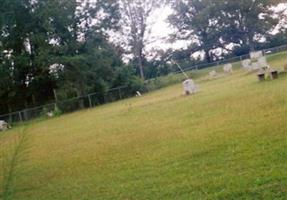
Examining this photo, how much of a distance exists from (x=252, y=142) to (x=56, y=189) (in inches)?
145

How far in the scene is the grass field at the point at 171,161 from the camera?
Result: 21.2ft

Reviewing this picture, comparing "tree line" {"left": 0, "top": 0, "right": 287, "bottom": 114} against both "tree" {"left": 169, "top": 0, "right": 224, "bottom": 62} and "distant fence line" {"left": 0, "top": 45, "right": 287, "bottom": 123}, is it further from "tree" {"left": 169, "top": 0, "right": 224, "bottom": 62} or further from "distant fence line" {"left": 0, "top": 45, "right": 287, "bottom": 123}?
"tree" {"left": 169, "top": 0, "right": 224, "bottom": 62}

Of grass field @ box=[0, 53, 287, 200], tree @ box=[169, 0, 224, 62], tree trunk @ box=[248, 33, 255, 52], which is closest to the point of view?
grass field @ box=[0, 53, 287, 200]

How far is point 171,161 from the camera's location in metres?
8.80

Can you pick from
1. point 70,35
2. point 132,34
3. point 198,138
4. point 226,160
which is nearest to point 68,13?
point 70,35

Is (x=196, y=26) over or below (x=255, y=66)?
over

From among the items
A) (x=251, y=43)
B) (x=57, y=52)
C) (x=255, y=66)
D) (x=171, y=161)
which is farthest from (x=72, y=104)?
(x=251, y=43)

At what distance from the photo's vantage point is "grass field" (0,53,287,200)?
6469 mm

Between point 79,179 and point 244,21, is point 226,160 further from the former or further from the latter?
point 244,21

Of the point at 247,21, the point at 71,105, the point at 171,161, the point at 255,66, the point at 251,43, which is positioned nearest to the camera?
the point at 171,161

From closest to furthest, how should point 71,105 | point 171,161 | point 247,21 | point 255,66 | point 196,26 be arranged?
point 171,161, point 255,66, point 71,105, point 247,21, point 196,26

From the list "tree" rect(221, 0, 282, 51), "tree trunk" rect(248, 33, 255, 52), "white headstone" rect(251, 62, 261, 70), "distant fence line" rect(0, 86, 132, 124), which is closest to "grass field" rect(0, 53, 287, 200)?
"white headstone" rect(251, 62, 261, 70)

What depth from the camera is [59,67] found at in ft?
123

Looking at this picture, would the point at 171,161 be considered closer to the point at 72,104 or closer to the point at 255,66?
the point at 255,66
